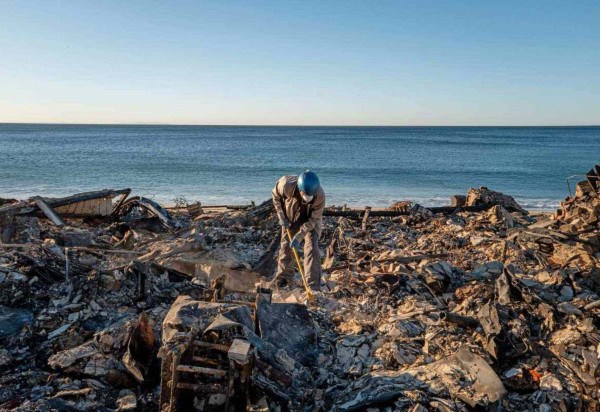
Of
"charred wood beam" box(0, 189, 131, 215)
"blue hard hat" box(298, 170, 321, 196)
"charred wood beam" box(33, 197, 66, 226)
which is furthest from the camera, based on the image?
"charred wood beam" box(33, 197, 66, 226)

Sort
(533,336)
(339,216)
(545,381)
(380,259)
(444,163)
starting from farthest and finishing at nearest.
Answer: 1. (444,163)
2. (339,216)
3. (380,259)
4. (533,336)
5. (545,381)

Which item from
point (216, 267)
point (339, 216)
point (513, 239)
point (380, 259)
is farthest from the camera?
point (339, 216)

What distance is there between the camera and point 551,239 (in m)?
6.75

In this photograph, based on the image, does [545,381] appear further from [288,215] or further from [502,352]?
[288,215]

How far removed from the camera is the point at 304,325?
4406 millimetres

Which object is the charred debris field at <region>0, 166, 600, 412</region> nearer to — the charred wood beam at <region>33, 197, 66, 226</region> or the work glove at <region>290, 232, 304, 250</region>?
the charred wood beam at <region>33, 197, 66, 226</region>

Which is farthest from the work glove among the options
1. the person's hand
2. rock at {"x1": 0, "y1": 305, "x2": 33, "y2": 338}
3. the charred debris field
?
rock at {"x1": 0, "y1": 305, "x2": 33, "y2": 338}

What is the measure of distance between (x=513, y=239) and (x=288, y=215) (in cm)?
378

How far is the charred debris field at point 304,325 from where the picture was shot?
3.34 m

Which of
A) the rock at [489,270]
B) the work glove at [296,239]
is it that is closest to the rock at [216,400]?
the work glove at [296,239]

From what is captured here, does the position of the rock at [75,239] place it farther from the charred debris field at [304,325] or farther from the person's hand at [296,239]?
the person's hand at [296,239]

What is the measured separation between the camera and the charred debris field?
3.34 metres

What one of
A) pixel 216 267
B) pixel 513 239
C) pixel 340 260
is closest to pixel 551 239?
pixel 513 239

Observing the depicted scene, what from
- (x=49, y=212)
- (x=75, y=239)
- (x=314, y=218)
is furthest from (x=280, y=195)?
(x=49, y=212)
